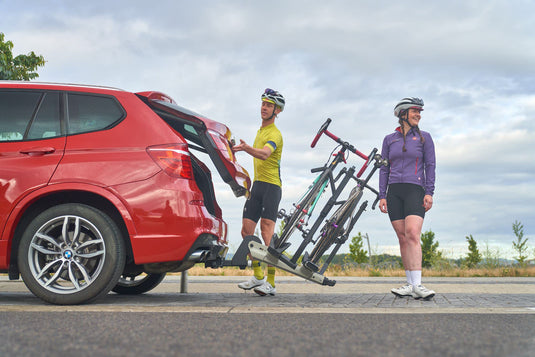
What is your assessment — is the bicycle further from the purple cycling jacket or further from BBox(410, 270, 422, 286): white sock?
BBox(410, 270, 422, 286): white sock

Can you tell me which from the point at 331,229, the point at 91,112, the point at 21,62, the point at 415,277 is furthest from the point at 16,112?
the point at 21,62

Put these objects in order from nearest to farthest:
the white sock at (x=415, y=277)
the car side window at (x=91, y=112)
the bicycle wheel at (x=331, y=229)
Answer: the car side window at (x=91, y=112) < the white sock at (x=415, y=277) < the bicycle wheel at (x=331, y=229)

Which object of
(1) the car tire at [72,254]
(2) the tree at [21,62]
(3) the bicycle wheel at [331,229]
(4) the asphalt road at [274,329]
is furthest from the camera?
Answer: (2) the tree at [21,62]

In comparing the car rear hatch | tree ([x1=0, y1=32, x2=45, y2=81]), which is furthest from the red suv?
tree ([x1=0, y1=32, x2=45, y2=81])

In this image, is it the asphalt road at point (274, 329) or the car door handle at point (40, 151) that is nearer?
the asphalt road at point (274, 329)

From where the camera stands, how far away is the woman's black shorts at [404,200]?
6387 mm

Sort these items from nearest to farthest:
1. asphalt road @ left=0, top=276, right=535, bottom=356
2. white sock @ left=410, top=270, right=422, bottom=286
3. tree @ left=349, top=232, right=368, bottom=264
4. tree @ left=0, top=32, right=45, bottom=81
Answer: asphalt road @ left=0, top=276, right=535, bottom=356 < white sock @ left=410, top=270, right=422, bottom=286 < tree @ left=0, top=32, right=45, bottom=81 < tree @ left=349, top=232, right=368, bottom=264

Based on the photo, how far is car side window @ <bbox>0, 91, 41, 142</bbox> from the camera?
5492 millimetres

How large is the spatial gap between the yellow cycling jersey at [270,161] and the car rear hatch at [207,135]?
16.1 inches

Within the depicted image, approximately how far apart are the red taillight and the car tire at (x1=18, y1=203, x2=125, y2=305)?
0.67 m

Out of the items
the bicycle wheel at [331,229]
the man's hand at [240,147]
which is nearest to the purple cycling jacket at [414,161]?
the bicycle wheel at [331,229]

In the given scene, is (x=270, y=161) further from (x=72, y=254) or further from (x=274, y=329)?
(x=274, y=329)

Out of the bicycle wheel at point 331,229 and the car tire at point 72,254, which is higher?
Answer: the bicycle wheel at point 331,229

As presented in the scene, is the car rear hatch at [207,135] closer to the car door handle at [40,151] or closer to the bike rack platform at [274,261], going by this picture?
the bike rack platform at [274,261]
